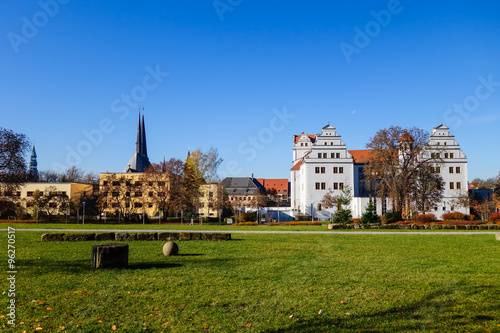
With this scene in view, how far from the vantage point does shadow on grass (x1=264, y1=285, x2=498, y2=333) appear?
5414 mm

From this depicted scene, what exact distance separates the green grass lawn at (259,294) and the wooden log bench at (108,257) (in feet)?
1.35

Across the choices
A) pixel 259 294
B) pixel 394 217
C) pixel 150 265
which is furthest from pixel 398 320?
pixel 394 217

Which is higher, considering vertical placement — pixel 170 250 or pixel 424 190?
pixel 424 190

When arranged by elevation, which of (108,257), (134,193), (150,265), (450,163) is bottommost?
(150,265)

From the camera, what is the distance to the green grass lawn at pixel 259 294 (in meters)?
5.64

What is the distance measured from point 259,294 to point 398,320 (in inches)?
104

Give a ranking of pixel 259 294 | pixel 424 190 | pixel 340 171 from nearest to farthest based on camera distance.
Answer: pixel 259 294, pixel 424 190, pixel 340 171

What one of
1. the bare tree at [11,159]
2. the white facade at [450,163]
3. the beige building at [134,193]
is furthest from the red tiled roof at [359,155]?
the bare tree at [11,159]

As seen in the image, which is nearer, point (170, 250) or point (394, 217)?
point (170, 250)

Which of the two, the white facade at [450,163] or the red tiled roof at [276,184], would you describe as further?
the red tiled roof at [276,184]

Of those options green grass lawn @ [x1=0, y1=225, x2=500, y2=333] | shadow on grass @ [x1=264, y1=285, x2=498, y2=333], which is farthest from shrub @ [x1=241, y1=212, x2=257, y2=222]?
shadow on grass @ [x1=264, y1=285, x2=498, y2=333]

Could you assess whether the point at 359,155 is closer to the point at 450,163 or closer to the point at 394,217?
the point at 450,163

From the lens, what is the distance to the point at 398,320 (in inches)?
227

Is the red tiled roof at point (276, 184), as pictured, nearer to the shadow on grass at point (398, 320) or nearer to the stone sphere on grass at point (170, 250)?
the stone sphere on grass at point (170, 250)
